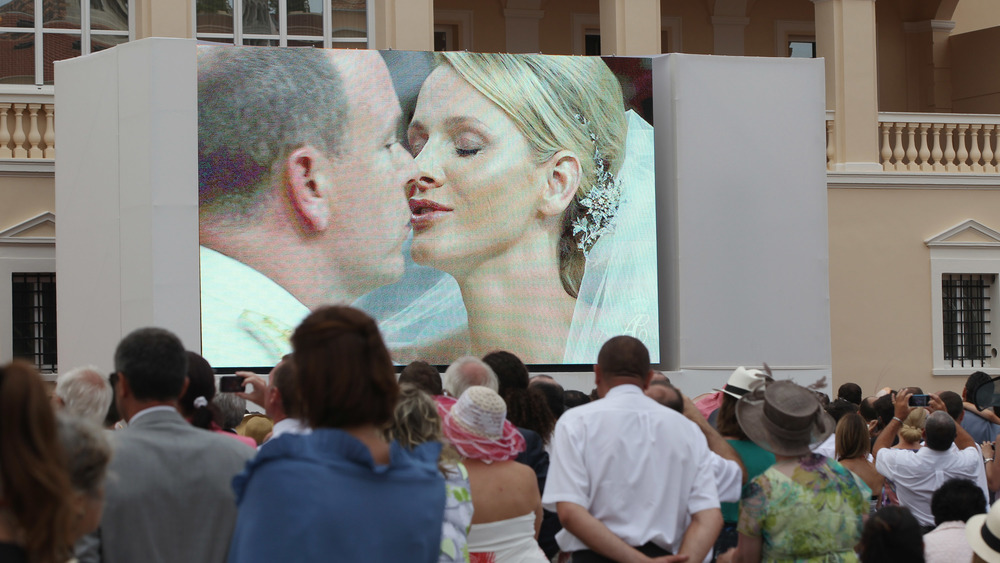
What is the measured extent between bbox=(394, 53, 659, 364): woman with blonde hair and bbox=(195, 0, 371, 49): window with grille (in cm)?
274

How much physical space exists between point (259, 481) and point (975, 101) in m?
18.0

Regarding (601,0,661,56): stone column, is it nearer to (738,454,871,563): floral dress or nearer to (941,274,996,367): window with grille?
(941,274,996,367): window with grille

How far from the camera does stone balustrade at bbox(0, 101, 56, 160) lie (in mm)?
13812

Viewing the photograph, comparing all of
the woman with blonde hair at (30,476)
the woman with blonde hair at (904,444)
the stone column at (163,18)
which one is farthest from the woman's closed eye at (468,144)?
the woman with blonde hair at (30,476)

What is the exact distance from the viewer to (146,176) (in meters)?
11.7

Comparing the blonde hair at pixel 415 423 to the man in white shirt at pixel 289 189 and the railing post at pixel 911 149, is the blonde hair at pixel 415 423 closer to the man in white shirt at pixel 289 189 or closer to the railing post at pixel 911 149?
the man in white shirt at pixel 289 189

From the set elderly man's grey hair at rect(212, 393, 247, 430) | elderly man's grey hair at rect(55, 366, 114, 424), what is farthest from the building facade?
elderly man's grey hair at rect(55, 366, 114, 424)

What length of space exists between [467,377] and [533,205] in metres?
7.49

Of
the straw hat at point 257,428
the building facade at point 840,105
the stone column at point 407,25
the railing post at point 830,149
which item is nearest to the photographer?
the straw hat at point 257,428

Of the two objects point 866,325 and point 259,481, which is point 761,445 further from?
point 866,325

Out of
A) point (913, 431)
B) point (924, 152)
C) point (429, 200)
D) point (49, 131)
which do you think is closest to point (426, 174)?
point (429, 200)

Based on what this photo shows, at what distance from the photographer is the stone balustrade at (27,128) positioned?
13812 millimetres

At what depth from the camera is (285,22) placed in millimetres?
14805

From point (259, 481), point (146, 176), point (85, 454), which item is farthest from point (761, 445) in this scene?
point (146, 176)
